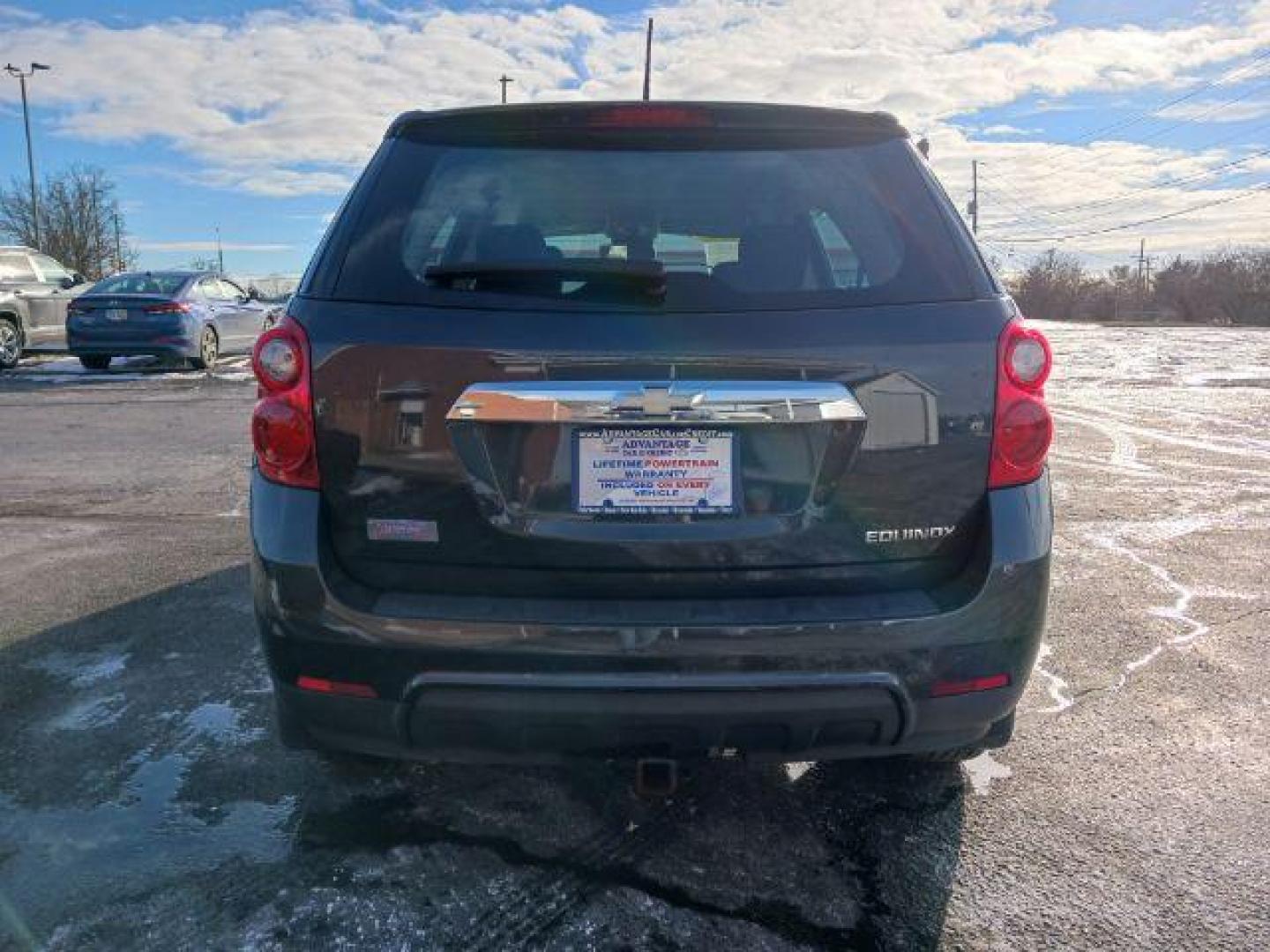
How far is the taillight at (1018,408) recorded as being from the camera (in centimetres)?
219

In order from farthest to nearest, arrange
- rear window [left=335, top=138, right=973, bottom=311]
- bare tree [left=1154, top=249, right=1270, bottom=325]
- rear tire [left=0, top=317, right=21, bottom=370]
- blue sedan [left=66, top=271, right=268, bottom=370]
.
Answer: bare tree [left=1154, top=249, right=1270, bottom=325]
rear tire [left=0, top=317, right=21, bottom=370]
blue sedan [left=66, top=271, right=268, bottom=370]
rear window [left=335, top=138, right=973, bottom=311]

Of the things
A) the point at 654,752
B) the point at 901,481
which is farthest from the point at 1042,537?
the point at 654,752

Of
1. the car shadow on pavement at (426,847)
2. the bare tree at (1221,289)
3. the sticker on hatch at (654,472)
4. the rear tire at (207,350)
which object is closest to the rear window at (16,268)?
the rear tire at (207,350)

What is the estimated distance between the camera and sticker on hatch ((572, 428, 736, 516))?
2090 mm

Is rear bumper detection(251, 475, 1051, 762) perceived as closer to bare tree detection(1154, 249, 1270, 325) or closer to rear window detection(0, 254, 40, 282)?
rear window detection(0, 254, 40, 282)

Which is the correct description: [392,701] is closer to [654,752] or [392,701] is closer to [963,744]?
[654,752]

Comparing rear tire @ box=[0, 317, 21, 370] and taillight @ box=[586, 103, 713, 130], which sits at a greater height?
taillight @ box=[586, 103, 713, 130]

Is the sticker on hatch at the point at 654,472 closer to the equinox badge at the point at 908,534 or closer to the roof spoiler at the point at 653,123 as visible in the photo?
the equinox badge at the point at 908,534

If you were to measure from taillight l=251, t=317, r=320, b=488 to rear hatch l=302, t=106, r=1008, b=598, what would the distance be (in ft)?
0.13

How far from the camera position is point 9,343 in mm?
14664

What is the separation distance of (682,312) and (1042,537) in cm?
96

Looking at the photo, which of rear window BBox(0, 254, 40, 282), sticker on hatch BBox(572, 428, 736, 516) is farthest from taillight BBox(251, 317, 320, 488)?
rear window BBox(0, 254, 40, 282)

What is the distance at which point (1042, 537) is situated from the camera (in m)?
2.24

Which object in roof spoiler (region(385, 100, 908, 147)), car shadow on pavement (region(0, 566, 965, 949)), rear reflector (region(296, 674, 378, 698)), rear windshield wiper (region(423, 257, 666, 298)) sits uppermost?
roof spoiler (region(385, 100, 908, 147))
